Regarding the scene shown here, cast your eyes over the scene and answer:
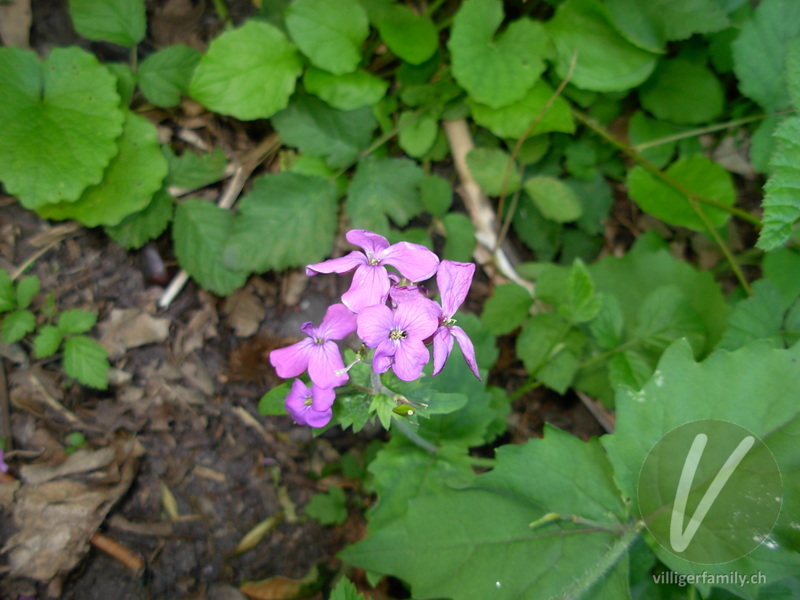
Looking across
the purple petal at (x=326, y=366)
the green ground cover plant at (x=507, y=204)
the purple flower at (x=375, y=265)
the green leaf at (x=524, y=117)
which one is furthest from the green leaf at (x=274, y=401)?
the green leaf at (x=524, y=117)

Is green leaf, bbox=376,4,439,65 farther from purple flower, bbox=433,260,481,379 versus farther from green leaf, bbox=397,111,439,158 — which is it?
purple flower, bbox=433,260,481,379

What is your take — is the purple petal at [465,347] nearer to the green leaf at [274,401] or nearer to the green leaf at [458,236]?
the green leaf at [274,401]

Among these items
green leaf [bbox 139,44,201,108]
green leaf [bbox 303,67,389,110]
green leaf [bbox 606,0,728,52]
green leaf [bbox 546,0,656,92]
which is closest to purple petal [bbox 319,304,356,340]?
green leaf [bbox 303,67,389,110]

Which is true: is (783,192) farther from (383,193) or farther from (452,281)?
(383,193)

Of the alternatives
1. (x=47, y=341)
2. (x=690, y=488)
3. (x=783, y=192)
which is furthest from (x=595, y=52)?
(x=47, y=341)

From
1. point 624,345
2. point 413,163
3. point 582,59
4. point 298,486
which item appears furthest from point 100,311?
point 582,59

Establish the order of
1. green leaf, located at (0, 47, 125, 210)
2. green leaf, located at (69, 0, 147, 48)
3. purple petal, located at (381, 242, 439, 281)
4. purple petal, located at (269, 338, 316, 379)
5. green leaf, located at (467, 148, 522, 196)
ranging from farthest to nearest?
green leaf, located at (467, 148, 522, 196) → green leaf, located at (69, 0, 147, 48) → green leaf, located at (0, 47, 125, 210) → purple petal, located at (269, 338, 316, 379) → purple petal, located at (381, 242, 439, 281)
